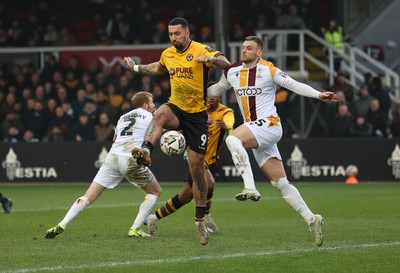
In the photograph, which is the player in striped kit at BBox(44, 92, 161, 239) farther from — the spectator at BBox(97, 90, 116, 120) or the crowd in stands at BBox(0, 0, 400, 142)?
the spectator at BBox(97, 90, 116, 120)

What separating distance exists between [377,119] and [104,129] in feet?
20.5

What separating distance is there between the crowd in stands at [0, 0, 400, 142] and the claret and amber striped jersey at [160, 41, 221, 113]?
12.3m

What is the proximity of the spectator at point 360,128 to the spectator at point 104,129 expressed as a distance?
5.52 meters

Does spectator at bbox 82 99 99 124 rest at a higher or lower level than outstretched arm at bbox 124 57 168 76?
lower

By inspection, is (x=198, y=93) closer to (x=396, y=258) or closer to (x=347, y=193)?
(x=396, y=258)

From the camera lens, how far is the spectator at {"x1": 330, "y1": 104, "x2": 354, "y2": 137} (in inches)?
939

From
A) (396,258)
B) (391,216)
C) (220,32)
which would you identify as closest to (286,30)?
(220,32)

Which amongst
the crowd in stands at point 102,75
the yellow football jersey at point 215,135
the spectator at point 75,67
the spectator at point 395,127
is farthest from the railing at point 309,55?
the yellow football jersey at point 215,135

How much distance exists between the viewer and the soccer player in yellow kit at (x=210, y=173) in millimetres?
12836

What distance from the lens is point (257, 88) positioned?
11.5m

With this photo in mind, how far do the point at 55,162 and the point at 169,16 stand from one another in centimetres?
817

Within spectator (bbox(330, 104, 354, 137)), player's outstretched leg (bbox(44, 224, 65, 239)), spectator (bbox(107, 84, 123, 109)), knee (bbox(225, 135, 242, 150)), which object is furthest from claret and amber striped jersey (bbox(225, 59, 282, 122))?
spectator (bbox(107, 84, 123, 109))

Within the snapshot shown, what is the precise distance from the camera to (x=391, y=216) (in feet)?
48.3

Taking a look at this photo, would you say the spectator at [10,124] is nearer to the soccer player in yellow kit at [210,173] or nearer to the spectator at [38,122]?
the spectator at [38,122]
